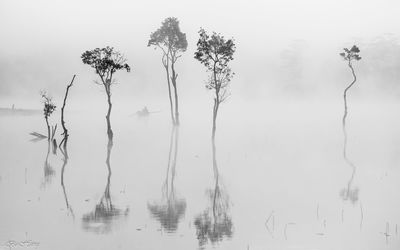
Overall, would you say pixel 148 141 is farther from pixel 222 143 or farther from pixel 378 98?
pixel 378 98

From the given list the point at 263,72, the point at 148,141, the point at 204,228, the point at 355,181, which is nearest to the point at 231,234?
the point at 204,228

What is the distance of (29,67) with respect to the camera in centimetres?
17362

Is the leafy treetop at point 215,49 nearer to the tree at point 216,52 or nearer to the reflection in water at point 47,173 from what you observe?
the tree at point 216,52

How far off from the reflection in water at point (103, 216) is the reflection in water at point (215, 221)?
326cm

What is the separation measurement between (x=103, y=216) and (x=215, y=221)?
4584 millimetres

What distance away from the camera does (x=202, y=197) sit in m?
22.7

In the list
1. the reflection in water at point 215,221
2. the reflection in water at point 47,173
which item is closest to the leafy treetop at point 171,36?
the reflection in water at point 47,173

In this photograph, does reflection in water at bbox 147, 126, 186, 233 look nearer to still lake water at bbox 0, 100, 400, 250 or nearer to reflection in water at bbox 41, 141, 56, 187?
still lake water at bbox 0, 100, 400, 250

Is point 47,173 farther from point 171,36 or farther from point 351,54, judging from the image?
point 351,54

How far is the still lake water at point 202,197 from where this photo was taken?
1605 centimetres

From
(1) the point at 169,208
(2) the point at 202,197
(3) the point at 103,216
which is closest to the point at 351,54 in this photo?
(2) the point at 202,197

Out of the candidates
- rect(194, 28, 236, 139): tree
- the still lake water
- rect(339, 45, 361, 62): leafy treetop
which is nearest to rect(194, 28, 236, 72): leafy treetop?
rect(194, 28, 236, 139): tree

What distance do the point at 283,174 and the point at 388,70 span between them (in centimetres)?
10903

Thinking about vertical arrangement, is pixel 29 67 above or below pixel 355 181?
above
